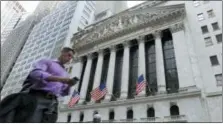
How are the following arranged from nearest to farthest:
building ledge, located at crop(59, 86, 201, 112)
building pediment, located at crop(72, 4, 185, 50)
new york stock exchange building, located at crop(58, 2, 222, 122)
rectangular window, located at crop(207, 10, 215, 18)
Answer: building ledge, located at crop(59, 86, 201, 112) < new york stock exchange building, located at crop(58, 2, 222, 122) < rectangular window, located at crop(207, 10, 215, 18) < building pediment, located at crop(72, 4, 185, 50)

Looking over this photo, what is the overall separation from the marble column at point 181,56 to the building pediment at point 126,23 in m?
2.42

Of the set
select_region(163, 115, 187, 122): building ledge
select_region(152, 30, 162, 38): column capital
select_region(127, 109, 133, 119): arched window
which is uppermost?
select_region(152, 30, 162, 38): column capital

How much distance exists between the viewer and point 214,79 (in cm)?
2131

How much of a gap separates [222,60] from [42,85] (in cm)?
2273

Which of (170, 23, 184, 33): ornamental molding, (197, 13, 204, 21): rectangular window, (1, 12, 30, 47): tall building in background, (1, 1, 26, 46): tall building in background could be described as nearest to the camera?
(197, 13, 204, 21): rectangular window

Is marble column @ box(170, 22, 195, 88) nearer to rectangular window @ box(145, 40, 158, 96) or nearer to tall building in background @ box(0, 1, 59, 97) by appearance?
rectangular window @ box(145, 40, 158, 96)

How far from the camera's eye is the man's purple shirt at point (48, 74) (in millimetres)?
3318

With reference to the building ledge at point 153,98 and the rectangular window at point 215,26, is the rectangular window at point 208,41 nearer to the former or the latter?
the rectangular window at point 215,26

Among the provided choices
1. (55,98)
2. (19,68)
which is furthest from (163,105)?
(19,68)

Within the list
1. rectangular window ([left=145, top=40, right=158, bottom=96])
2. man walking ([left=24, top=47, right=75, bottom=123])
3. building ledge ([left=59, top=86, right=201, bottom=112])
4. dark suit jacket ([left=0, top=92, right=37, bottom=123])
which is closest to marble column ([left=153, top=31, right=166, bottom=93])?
building ledge ([left=59, top=86, right=201, bottom=112])

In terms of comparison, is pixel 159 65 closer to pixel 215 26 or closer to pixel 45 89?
pixel 215 26

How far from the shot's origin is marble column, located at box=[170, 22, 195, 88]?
21942 millimetres

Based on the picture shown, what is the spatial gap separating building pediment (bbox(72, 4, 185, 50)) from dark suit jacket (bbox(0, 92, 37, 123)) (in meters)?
27.7

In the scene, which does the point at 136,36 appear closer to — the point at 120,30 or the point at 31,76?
the point at 120,30
